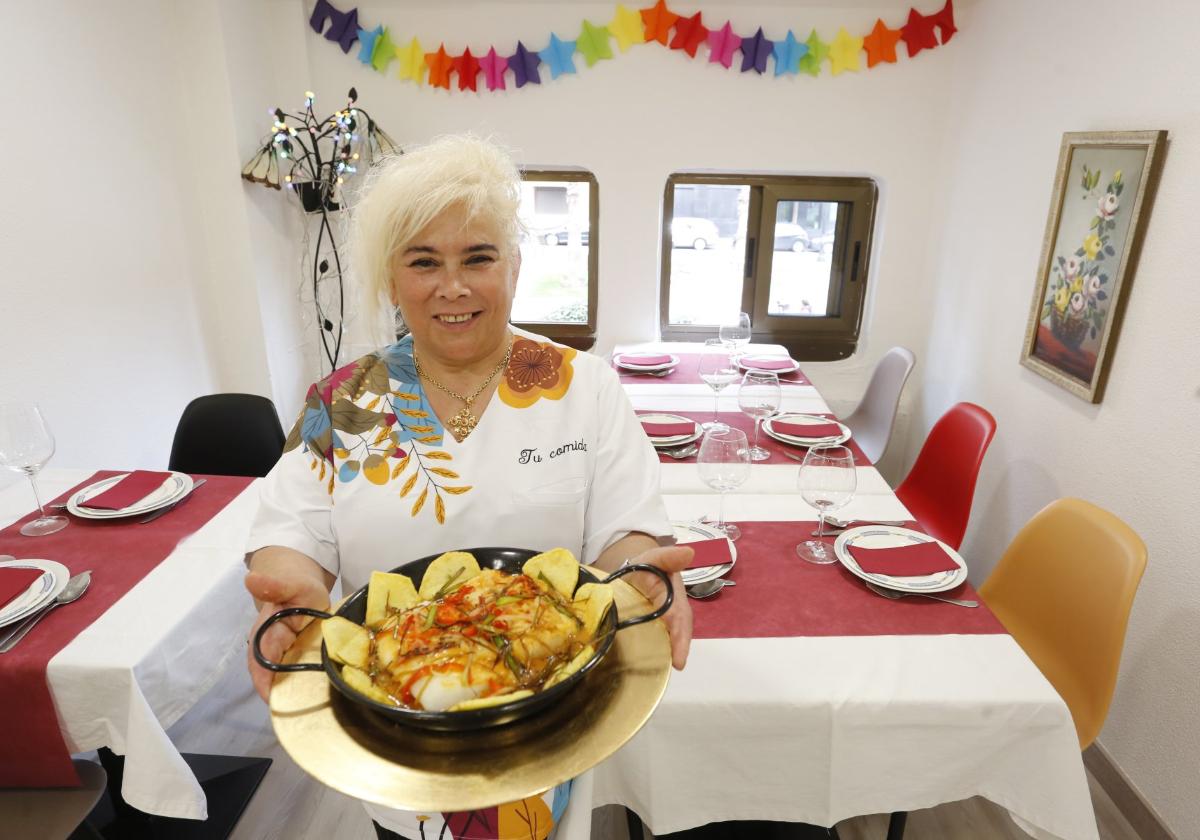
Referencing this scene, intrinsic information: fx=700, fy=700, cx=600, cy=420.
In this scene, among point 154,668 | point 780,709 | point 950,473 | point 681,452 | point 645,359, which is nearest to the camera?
point 780,709

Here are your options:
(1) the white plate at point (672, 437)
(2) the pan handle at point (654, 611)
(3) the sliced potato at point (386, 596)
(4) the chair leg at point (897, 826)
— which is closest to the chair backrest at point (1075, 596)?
(4) the chair leg at point (897, 826)

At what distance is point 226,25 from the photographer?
8.95 ft

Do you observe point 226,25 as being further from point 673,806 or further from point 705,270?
point 673,806

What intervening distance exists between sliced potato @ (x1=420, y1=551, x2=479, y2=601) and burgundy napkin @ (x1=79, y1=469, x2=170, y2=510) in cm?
119

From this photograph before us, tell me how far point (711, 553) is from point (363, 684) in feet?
2.91

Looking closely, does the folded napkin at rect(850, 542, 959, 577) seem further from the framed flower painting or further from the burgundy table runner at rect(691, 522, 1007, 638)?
the framed flower painting

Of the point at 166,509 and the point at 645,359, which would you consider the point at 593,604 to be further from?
the point at 645,359

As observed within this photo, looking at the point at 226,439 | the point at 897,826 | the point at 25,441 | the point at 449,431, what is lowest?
the point at 897,826

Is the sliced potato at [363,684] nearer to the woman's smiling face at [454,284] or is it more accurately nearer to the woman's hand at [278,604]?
the woman's hand at [278,604]

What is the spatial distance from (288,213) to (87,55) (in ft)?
3.32

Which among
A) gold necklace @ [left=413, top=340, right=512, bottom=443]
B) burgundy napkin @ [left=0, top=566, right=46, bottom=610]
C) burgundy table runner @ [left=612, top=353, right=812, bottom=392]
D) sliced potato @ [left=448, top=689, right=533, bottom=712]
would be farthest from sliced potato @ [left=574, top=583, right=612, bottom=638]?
burgundy table runner @ [left=612, top=353, right=812, bottom=392]

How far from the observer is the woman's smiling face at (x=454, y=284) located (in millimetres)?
976

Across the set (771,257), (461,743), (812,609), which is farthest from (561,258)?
(461,743)

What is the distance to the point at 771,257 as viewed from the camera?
11.1 feet
